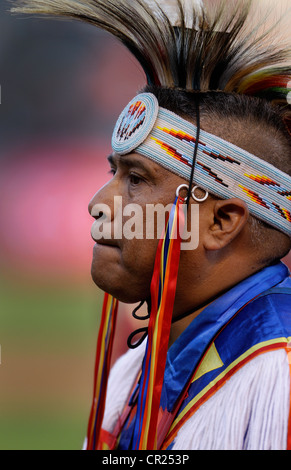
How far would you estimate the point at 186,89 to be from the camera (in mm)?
2176

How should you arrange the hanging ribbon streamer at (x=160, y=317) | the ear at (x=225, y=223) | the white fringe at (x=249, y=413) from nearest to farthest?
1. the white fringe at (x=249, y=413)
2. the hanging ribbon streamer at (x=160, y=317)
3. the ear at (x=225, y=223)

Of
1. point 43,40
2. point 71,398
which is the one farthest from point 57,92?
point 71,398

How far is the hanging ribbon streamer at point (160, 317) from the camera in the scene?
197cm

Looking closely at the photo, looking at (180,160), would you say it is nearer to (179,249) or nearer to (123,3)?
(179,249)

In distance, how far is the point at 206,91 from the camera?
7.11 feet

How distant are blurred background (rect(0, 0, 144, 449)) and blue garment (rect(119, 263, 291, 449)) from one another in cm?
641

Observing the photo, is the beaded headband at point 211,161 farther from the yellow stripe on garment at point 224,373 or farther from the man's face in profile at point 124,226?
the yellow stripe on garment at point 224,373

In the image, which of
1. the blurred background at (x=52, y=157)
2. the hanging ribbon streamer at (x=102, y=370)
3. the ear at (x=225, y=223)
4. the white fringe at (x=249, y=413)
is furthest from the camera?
the blurred background at (x=52, y=157)

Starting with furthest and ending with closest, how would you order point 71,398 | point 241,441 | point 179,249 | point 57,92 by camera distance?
point 57,92, point 71,398, point 179,249, point 241,441

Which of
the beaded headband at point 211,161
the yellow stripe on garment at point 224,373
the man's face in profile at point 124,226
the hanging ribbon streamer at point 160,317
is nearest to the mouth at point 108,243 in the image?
the man's face in profile at point 124,226

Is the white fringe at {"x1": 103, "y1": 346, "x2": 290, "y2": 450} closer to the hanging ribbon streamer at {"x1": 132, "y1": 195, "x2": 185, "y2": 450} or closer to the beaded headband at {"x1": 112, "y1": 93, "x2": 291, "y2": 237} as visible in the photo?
the hanging ribbon streamer at {"x1": 132, "y1": 195, "x2": 185, "y2": 450}

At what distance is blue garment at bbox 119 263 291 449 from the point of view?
1.91 meters

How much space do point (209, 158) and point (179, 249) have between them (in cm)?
32

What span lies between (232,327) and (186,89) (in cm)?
83
